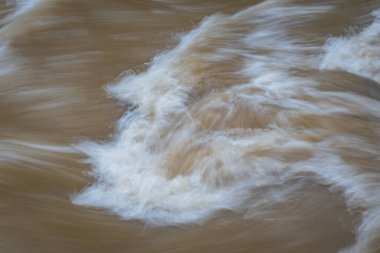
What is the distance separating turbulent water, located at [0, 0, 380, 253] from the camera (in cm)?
262

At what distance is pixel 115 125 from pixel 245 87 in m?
0.83

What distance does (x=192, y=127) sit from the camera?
3.24 metres

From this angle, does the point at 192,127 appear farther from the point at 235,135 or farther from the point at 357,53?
the point at 357,53

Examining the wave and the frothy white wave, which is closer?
the wave

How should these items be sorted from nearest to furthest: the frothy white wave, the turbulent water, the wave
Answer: the turbulent water
the wave
the frothy white wave

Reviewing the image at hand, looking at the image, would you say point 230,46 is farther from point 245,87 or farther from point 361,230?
point 361,230

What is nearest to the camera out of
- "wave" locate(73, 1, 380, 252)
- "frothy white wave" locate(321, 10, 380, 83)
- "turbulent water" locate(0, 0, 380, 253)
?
"turbulent water" locate(0, 0, 380, 253)

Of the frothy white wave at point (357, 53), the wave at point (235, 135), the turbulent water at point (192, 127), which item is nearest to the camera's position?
the turbulent water at point (192, 127)

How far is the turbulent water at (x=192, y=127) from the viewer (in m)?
2.62

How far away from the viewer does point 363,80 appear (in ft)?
11.5

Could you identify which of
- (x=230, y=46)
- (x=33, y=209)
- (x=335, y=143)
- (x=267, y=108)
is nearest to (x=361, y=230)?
(x=335, y=143)

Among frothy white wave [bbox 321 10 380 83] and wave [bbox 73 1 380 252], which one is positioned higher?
frothy white wave [bbox 321 10 380 83]

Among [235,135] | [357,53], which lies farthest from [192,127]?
[357,53]

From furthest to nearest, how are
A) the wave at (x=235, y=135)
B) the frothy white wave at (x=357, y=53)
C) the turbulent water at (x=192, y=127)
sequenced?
1. the frothy white wave at (x=357, y=53)
2. the wave at (x=235, y=135)
3. the turbulent water at (x=192, y=127)
